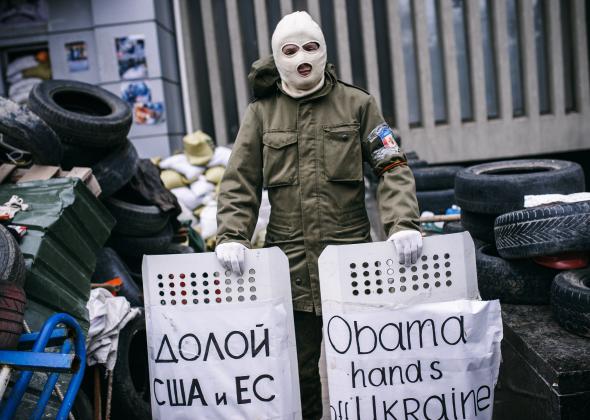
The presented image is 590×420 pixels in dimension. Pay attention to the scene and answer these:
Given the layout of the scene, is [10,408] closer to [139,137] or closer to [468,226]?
[468,226]

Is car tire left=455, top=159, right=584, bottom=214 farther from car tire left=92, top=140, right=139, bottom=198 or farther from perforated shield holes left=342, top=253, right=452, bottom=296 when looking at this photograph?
car tire left=92, top=140, right=139, bottom=198

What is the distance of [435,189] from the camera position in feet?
22.2

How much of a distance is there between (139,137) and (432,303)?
296 inches

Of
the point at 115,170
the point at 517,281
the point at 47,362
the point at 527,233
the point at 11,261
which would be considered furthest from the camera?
the point at 115,170

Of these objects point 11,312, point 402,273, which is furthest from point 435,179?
point 11,312

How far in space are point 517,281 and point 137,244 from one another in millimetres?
3163

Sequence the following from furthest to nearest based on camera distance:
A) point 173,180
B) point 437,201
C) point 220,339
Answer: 1. point 173,180
2. point 437,201
3. point 220,339

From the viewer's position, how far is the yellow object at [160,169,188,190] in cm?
785

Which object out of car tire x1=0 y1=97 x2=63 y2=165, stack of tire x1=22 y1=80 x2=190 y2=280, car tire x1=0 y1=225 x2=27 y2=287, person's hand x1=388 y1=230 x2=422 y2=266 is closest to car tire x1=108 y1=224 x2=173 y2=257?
stack of tire x1=22 y1=80 x2=190 y2=280

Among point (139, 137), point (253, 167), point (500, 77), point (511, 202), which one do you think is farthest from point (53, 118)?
point (500, 77)

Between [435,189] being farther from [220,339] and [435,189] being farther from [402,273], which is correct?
[220,339]

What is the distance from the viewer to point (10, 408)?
7.36ft

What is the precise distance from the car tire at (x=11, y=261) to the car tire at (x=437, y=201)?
4.41 metres

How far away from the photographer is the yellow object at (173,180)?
25.7 ft
